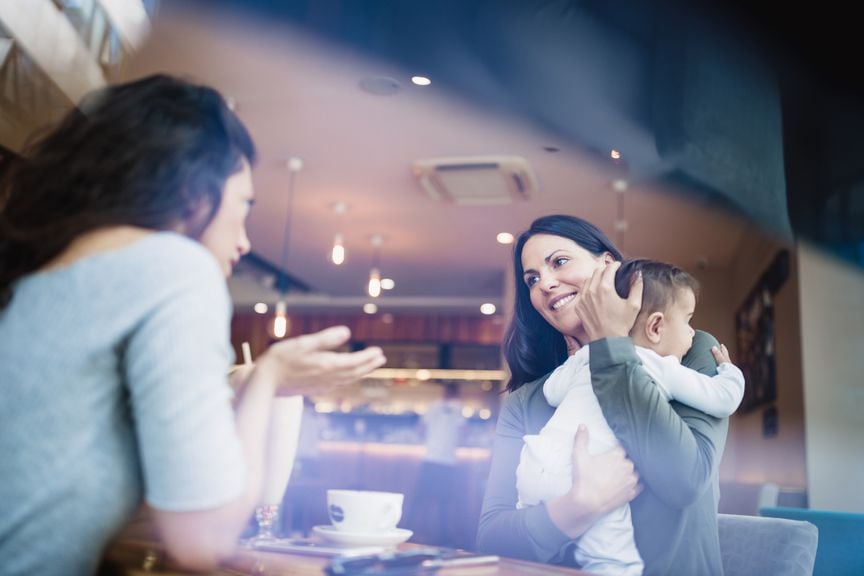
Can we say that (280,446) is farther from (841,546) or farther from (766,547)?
(841,546)

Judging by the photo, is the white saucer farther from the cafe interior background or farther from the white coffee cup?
the cafe interior background

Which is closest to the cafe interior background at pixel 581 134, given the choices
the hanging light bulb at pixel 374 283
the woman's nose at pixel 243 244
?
the woman's nose at pixel 243 244

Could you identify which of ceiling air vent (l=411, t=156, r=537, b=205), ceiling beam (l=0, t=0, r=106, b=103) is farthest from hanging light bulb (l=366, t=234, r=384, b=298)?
ceiling beam (l=0, t=0, r=106, b=103)

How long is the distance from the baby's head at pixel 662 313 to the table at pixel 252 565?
0.27 meters

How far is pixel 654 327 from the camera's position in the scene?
2.64 feet

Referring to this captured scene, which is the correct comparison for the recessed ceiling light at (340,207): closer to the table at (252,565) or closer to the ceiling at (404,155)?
the ceiling at (404,155)

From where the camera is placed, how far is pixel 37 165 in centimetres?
64

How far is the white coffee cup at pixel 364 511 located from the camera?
0.77 metres

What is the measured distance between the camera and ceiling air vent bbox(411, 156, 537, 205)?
2861 mm

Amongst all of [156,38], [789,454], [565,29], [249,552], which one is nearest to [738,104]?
[565,29]

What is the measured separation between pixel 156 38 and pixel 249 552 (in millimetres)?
999

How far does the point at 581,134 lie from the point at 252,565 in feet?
3.10

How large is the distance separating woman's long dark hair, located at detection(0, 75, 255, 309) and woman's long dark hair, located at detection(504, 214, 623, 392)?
Result: 438 mm

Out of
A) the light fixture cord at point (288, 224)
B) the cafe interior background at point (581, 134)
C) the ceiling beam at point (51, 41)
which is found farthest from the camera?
the light fixture cord at point (288, 224)
